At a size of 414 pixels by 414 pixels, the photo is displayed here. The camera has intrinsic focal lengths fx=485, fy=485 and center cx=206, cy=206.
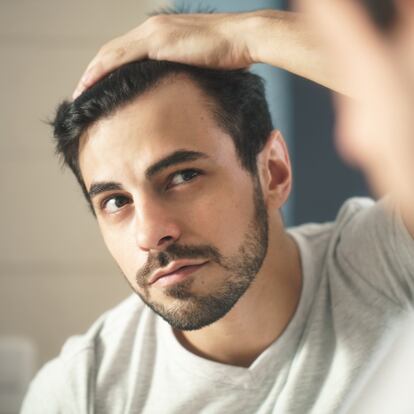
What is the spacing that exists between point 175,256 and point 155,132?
0.20m

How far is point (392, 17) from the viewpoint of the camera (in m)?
0.36

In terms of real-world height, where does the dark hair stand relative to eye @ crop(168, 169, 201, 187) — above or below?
above

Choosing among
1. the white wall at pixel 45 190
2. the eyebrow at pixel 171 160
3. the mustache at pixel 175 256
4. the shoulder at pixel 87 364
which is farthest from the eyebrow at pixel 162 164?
the white wall at pixel 45 190

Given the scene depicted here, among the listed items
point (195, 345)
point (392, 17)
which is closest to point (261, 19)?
point (392, 17)

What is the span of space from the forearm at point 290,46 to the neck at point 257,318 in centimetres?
29

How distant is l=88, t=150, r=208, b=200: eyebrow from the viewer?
750 millimetres

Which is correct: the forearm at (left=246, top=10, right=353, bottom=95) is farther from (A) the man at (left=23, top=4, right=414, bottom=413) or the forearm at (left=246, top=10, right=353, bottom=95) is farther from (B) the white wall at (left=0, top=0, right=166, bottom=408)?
(B) the white wall at (left=0, top=0, right=166, bottom=408)

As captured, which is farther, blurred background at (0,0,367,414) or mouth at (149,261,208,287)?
blurred background at (0,0,367,414)

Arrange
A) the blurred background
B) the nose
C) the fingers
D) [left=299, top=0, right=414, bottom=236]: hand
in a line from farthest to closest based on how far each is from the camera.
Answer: the blurred background < the fingers < the nose < [left=299, top=0, right=414, bottom=236]: hand

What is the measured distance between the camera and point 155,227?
72cm

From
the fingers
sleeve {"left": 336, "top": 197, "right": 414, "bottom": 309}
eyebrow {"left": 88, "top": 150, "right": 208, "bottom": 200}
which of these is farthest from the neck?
the fingers

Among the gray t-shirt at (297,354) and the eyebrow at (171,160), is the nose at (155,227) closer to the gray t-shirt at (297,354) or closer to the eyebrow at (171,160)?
the eyebrow at (171,160)

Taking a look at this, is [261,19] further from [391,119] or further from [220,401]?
[220,401]

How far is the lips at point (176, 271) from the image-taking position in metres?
0.73
